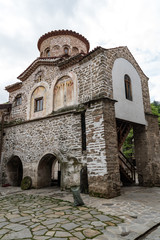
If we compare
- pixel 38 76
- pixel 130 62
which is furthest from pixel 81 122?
pixel 38 76

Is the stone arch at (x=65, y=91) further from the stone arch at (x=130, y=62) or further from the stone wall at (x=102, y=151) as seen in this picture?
the stone arch at (x=130, y=62)

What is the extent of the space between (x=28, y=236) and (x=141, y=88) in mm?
9307

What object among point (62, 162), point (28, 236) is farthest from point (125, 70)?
point (28, 236)

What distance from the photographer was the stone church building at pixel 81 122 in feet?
22.4

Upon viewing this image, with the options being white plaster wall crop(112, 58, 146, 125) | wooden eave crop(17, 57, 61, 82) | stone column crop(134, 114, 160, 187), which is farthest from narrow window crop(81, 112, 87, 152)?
wooden eave crop(17, 57, 61, 82)

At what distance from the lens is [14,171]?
1102cm

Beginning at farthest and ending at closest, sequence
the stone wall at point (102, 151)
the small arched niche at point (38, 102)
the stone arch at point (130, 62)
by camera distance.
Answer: the small arched niche at point (38, 102) → the stone arch at point (130, 62) → the stone wall at point (102, 151)

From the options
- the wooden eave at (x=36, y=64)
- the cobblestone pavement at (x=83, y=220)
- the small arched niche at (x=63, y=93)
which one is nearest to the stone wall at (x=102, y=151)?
the cobblestone pavement at (x=83, y=220)

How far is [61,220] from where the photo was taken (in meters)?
3.95

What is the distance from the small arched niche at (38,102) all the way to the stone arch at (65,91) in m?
0.87

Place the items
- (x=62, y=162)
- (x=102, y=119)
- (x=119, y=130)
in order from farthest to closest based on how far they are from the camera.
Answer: (x=119, y=130) → (x=62, y=162) → (x=102, y=119)

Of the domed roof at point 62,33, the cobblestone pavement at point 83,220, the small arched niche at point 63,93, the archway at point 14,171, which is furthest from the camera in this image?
the domed roof at point 62,33

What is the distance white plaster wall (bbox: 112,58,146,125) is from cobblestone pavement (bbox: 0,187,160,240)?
3.99 metres

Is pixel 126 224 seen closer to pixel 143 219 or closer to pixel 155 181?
pixel 143 219
